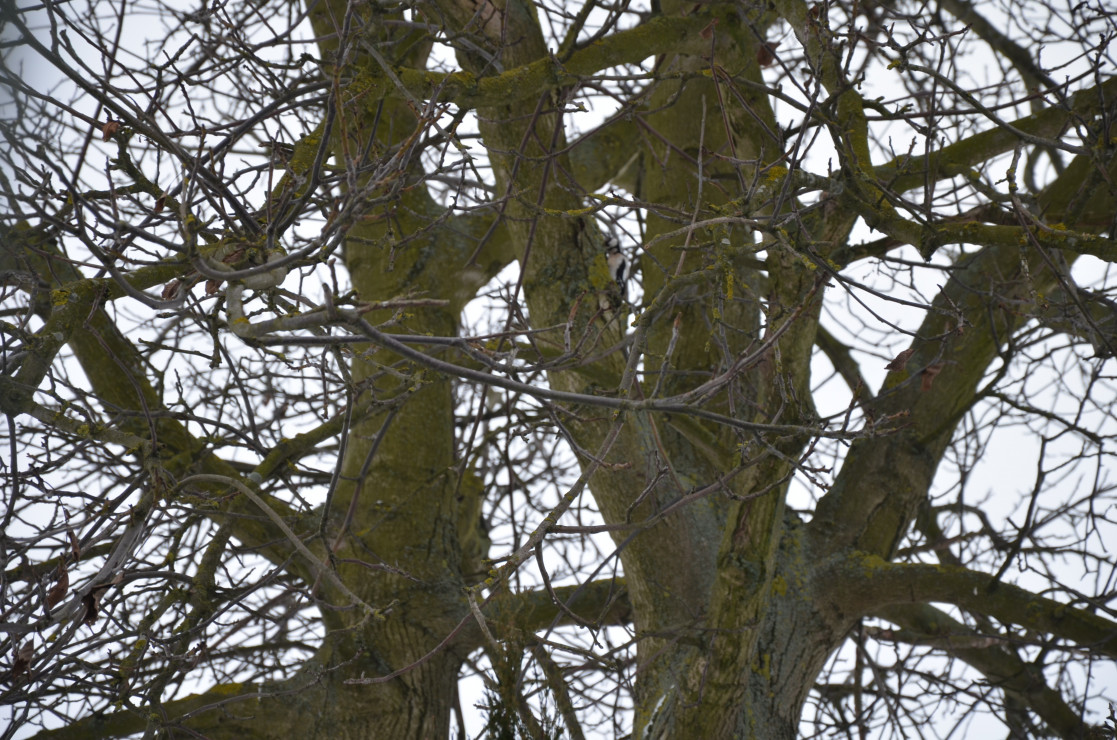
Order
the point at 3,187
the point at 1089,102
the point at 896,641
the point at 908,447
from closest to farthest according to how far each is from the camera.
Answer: the point at 3,187 < the point at 1089,102 < the point at 908,447 < the point at 896,641

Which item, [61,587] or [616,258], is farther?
[616,258]

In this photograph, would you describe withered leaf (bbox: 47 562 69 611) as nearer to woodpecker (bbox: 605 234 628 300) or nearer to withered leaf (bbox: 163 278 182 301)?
withered leaf (bbox: 163 278 182 301)

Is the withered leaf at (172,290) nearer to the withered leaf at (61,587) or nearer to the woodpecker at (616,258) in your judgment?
the withered leaf at (61,587)

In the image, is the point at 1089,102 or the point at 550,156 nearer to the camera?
the point at 550,156

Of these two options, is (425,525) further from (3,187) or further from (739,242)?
(3,187)

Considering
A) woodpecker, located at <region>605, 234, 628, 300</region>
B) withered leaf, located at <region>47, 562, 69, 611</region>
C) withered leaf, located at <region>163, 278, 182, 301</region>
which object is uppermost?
woodpecker, located at <region>605, 234, 628, 300</region>

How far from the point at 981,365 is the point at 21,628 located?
342 cm

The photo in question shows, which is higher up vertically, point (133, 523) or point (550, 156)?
point (550, 156)

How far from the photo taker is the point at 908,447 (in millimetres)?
3635

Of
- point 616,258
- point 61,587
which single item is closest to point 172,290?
point 61,587

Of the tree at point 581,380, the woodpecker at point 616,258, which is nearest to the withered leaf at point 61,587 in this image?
the tree at point 581,380

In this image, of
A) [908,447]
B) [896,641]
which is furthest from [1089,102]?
[896,641]

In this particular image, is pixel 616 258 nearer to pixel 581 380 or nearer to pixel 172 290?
pixel 581 380

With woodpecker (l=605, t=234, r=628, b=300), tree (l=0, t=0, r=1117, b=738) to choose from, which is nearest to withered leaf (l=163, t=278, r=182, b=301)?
tree (l=0, t=0, r=1117, b=738)
